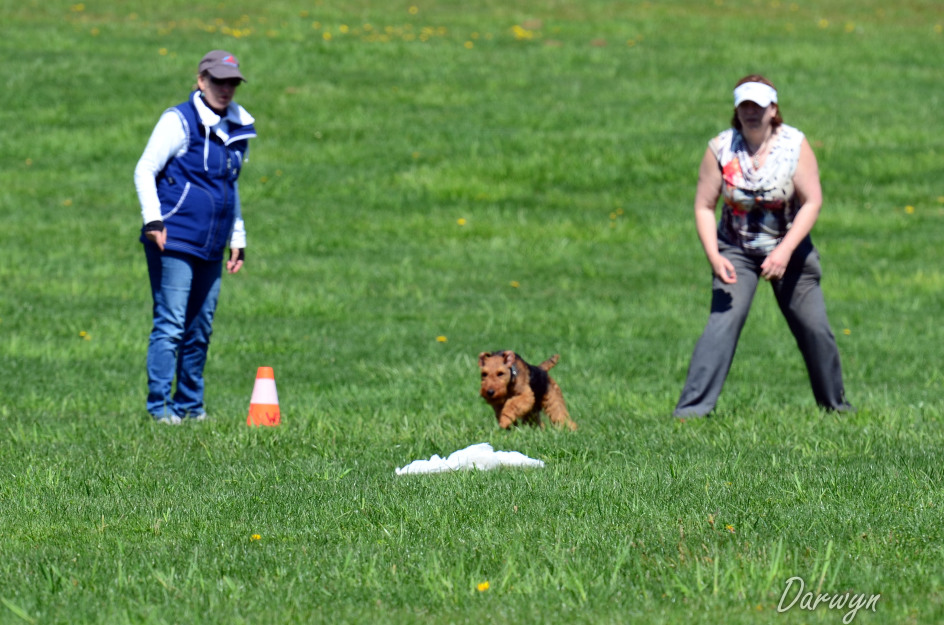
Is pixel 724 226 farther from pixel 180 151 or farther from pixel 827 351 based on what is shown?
pixel 180 151

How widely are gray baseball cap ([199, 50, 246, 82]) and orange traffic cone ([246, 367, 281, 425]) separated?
1.81 meters

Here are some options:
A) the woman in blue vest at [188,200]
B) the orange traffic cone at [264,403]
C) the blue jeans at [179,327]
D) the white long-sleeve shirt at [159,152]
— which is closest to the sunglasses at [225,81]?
the woman in blue vest at [188,200]

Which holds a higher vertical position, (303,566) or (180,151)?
(180,151)

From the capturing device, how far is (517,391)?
23.7 feet

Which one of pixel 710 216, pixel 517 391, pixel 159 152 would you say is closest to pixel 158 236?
pixel 159 152

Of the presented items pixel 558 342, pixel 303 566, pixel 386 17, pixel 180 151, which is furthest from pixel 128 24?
pixel 303 566

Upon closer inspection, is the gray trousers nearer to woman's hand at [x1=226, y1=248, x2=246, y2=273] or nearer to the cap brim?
woman's hand at [x1=226, y1=248, x2=246, y2=273]

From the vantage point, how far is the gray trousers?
748 centimetres

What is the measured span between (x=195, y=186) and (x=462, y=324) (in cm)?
455

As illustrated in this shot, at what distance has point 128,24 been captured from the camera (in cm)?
2509

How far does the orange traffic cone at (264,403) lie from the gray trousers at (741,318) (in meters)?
2.51

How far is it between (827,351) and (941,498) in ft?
8.82

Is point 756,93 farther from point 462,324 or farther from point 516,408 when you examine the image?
point 462,324

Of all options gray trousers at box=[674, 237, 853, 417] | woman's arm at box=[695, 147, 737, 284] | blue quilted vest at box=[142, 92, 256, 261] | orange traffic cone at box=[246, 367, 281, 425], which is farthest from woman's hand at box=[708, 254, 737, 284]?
blue quilted vest at box=[142, 92, 256, 261]
